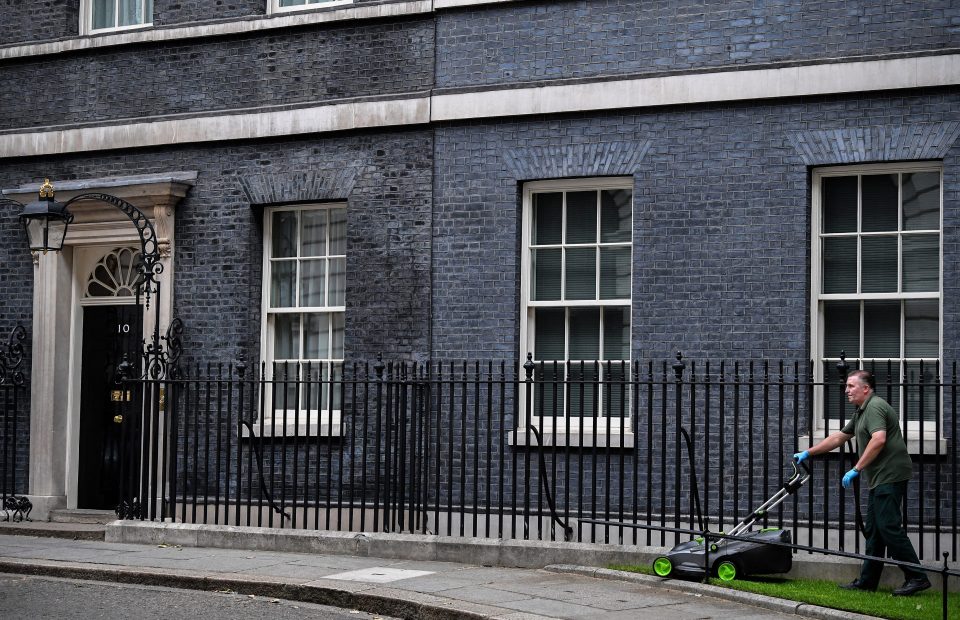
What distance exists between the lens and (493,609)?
9102mm

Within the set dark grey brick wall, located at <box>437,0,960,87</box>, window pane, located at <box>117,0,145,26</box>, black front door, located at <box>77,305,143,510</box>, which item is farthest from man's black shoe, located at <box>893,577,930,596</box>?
window pane, located at <box>117,0,145,26</box>

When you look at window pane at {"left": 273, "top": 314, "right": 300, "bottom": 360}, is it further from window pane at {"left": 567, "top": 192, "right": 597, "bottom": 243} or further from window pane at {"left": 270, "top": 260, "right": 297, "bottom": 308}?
window pane at {"left": 567, "top": 192, "right": 597, "bottom": 243}

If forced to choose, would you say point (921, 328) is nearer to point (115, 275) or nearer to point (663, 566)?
point (663, 566)

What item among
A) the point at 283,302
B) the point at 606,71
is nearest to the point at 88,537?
the point at 283,302

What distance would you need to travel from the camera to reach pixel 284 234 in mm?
14570

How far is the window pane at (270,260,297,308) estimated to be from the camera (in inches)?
570

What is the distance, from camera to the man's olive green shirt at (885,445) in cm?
982

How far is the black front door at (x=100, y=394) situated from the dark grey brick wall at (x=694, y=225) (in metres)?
4.21

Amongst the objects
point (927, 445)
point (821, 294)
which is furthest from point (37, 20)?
point (927, 445)

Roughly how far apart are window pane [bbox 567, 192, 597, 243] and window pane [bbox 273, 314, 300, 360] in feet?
10.6

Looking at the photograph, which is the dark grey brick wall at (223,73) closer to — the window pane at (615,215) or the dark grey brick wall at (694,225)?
the dark grey brick wall at (694,225)

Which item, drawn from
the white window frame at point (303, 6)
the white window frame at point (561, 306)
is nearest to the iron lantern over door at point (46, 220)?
the white window frame at point (303, 6)

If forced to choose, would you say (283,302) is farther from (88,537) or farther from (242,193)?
(88,537)

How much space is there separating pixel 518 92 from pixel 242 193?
3.31 meters
